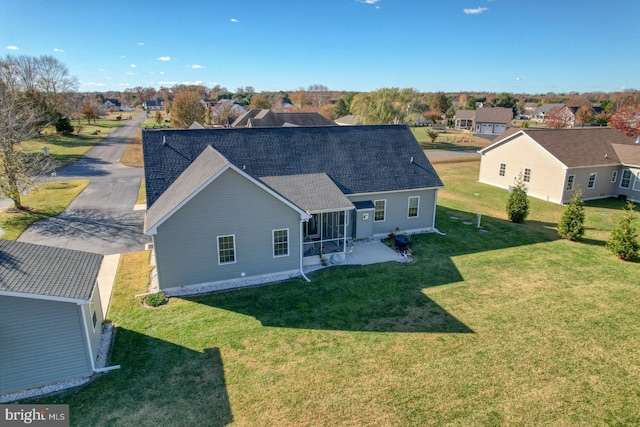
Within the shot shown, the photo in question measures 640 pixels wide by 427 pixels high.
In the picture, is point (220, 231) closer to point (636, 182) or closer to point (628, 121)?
point (636, 182)

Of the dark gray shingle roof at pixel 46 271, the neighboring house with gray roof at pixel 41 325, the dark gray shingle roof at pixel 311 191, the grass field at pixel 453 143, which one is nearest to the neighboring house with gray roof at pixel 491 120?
the grass field at pixel 453 143

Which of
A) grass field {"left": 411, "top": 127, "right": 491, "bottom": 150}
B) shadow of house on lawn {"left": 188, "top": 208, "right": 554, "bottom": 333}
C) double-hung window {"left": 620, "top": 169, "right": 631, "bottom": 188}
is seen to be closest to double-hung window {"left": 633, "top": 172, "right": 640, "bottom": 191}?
double-hung window {"left": 620, "top": 169, "right": 631, "bottom": 188}

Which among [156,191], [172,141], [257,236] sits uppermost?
[172,141]

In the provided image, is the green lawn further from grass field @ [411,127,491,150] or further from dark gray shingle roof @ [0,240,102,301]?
grass field @ [411,127,491,150]

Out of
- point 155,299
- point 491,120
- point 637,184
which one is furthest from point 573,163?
point 491,120

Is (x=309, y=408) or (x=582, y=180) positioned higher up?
(x=582, y=180)

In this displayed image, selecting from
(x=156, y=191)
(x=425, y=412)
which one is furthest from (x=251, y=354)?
(x=156, y=191)

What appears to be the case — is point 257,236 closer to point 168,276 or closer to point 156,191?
point 168,276
